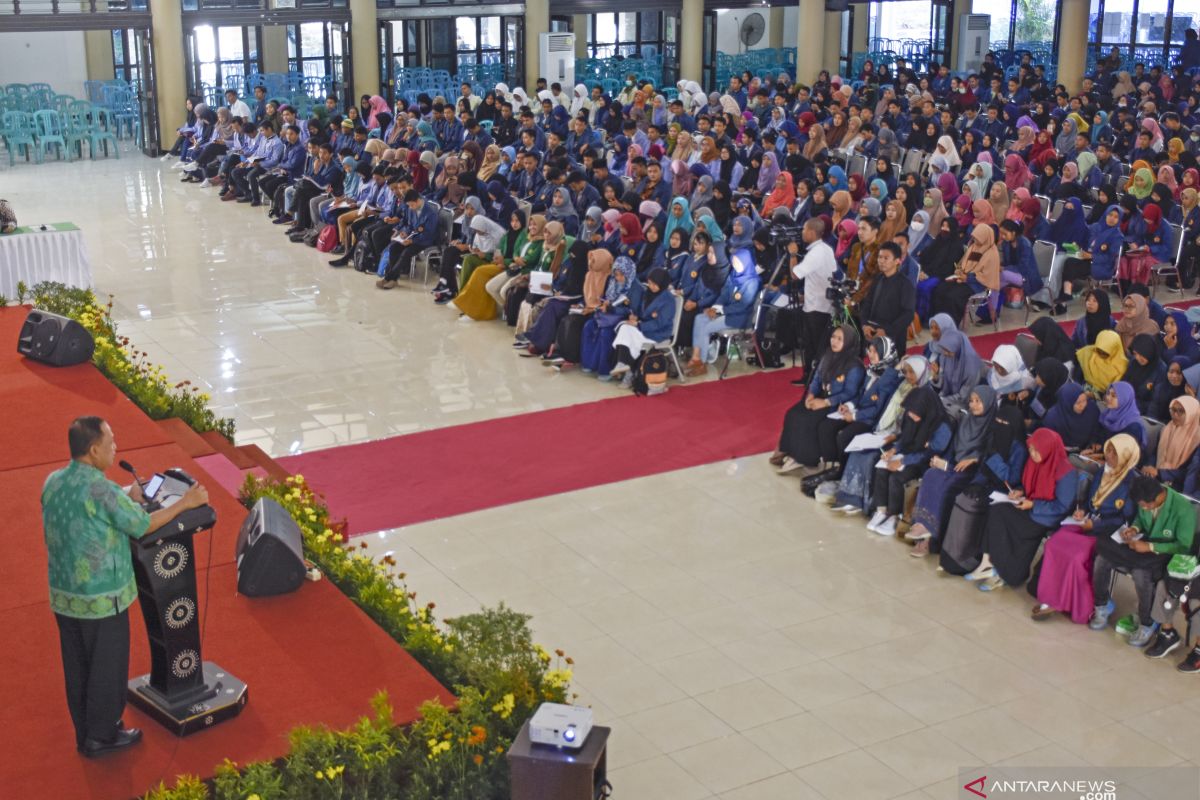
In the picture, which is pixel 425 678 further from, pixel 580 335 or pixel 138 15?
pixel 138 15

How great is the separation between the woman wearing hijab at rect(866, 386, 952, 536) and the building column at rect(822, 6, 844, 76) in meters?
19.7

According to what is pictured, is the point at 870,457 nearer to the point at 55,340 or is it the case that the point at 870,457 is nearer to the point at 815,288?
the point at 815,288

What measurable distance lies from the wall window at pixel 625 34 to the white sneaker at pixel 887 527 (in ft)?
74.3

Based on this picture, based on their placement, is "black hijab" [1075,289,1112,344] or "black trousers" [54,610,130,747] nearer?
"black trousers" [54,610,130,747]

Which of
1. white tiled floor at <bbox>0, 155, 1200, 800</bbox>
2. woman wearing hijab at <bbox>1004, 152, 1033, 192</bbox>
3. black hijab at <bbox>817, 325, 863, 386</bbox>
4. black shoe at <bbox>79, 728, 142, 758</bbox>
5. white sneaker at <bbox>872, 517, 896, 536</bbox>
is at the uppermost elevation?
woman wearing hijab at <bbox>1004, 152, 1033, 192</bbox>

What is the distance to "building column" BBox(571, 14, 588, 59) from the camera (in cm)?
2880

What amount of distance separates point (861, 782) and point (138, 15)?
1964 centimetres

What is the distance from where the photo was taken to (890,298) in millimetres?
10562

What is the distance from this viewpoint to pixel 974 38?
2925 centimetres

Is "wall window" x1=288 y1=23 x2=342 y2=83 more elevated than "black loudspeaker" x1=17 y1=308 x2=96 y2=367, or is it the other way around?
"wall window" x1=288 y1=23 x2=342 y2=83

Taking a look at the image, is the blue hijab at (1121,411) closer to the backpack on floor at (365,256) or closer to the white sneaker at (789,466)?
the white sneaker at (789,466)

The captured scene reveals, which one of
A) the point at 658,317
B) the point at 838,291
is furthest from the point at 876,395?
the point at 658,317

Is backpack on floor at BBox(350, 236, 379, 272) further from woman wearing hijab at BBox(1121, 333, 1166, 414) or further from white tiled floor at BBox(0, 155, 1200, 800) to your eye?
woman wearing hijab at BBox(1121, 333, 1166, 414)

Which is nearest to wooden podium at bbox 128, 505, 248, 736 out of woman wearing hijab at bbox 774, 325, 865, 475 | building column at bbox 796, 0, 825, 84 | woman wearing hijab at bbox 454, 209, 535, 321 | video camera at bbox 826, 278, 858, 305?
woman wearing hijab at bbox 774, 325, 865, 475
